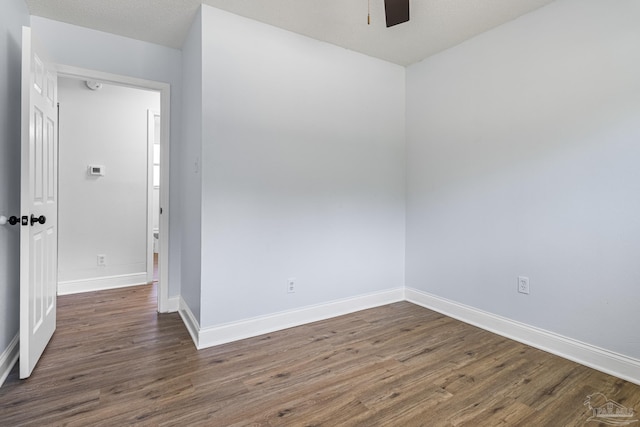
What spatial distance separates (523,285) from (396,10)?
216 cm

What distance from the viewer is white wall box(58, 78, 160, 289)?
3.64 metres

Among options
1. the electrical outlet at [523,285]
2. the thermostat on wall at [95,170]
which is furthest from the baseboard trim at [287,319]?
the thermostat on wall at [95,170]

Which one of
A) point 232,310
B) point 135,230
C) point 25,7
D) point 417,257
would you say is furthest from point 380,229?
point 25,7

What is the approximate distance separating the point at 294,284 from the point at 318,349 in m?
0.61

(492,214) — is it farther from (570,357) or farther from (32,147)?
(32,147)

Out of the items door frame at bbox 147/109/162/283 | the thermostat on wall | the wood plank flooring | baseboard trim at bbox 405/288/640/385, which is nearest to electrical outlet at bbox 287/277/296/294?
the wood plank flooring

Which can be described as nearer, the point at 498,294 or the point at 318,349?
the point at 318,349

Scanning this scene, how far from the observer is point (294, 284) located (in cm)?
275

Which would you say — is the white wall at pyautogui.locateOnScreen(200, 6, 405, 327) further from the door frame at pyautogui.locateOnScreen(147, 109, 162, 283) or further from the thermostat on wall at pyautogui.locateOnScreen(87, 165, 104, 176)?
the thermostat on wall at pyautogui.locateOnScreen(87, 165, 104, 176)

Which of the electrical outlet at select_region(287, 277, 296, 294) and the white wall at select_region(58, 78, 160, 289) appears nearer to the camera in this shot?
the electrical outlet at select_region(287, 277, 296, 294)

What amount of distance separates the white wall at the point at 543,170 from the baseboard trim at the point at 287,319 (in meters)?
0.58

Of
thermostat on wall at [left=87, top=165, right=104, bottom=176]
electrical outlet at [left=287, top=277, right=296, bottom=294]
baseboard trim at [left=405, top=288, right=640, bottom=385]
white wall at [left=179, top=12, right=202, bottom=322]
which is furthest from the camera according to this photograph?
thermostat on wall at [left=87, top=165, right=104, bottom=176]

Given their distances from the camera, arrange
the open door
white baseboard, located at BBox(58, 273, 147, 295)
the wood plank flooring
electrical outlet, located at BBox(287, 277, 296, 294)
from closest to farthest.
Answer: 1. the wood plank flooring
2. the open door
3. electrical outlet, located at BBox(287, 277, 296, 294)
4. white baseboard, located at BBox(58, 273, 147, 295)

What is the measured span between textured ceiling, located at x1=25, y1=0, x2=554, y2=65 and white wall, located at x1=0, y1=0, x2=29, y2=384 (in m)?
0.44
